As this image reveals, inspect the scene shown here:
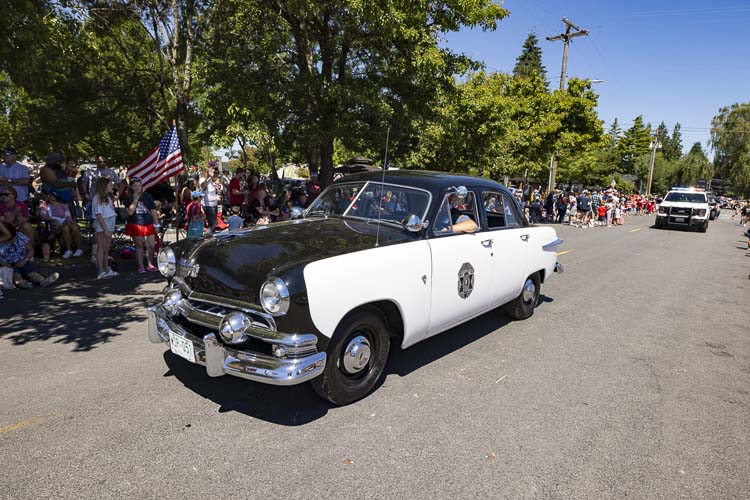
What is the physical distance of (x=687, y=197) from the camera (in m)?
22.3

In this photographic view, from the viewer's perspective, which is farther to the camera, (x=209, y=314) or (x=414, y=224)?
(x=414, y=224)

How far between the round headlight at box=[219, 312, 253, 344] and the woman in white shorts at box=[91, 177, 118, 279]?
5578 millimetres

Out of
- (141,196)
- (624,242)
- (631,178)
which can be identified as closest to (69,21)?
(141,196)

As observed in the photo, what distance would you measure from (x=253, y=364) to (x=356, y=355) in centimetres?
79

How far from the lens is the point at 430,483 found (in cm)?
266

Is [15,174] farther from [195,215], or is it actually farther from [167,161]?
[195,215]

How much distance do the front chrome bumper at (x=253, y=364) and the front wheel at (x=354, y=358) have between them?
24 cm

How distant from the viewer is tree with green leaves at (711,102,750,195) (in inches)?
2408

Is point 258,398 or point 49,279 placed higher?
point 49,279

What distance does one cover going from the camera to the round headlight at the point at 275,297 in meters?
2.92

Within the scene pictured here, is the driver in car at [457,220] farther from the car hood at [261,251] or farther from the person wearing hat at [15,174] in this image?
the person wearing hat at [15,174]

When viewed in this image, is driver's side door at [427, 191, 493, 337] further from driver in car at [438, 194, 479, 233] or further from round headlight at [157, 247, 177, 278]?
round headlight at [157, 247, 177, 278]

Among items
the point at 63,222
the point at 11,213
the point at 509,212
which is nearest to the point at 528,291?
the point at 509,212

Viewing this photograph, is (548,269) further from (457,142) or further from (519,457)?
(457,142)
